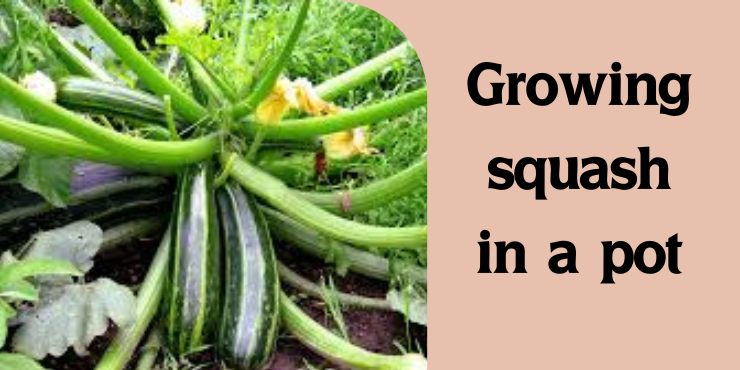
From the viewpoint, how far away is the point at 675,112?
235 centimetres

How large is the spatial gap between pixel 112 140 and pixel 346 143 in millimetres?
564

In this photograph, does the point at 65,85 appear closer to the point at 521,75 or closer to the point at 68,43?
the point at 68,43

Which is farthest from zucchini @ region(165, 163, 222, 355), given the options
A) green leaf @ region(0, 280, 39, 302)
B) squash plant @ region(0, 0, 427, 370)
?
green leaf @ region(0, 280, 39, 302)

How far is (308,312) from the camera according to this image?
9.49ft

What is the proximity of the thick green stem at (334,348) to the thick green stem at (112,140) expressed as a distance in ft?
1.12

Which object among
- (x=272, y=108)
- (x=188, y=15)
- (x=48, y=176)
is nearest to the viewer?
(x=48, y=176)

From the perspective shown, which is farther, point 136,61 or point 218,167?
point 218,167

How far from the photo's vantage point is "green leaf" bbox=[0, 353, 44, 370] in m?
2.34

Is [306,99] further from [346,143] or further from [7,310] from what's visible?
[7,310]

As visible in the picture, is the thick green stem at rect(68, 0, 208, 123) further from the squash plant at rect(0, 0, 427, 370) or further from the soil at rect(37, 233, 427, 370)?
the soil at rect(37, 233, 427, 370)

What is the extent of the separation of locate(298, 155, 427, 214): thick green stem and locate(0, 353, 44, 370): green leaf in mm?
758

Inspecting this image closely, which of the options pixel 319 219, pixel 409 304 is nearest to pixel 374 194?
pixel 319 219

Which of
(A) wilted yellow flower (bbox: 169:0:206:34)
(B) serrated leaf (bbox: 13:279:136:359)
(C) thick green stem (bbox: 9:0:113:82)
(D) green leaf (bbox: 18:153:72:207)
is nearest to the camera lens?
(B) serrated leaf (bbox: 13:279:136:359)

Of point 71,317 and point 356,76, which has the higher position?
point 356,76
